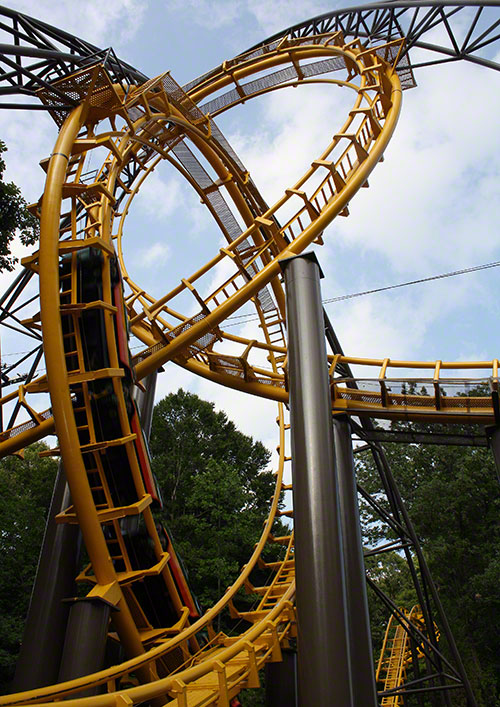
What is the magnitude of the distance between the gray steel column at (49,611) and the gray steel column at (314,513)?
3.73 meters

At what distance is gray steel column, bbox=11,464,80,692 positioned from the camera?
7.45 meters

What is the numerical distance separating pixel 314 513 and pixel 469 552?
2002 cm

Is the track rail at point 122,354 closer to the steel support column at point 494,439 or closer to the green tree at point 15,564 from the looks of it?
the steel support column at point 494,439

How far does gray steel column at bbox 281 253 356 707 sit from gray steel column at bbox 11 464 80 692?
3731 mm

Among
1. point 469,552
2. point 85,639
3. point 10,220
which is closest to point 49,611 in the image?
point 85,639

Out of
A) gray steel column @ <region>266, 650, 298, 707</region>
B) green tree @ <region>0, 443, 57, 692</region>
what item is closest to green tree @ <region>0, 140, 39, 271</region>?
gray steel column @ <region>266, 650, 298, 707</region>

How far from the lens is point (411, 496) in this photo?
27.8m

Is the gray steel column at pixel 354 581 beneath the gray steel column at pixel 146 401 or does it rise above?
beneath

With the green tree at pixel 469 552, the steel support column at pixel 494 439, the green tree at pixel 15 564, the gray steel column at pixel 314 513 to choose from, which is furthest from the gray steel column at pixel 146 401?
the green tree at pixel 469 552

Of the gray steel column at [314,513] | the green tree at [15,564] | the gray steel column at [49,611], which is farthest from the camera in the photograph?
the green tree at [15,564]

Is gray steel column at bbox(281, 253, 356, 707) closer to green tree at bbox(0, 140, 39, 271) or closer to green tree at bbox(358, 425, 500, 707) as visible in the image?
green tree at bbox(0, 140, 39, 271)

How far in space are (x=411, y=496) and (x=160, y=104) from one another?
2305cm

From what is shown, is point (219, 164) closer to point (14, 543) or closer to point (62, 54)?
point (62, 54)

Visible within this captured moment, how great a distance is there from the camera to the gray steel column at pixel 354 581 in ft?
25.3
